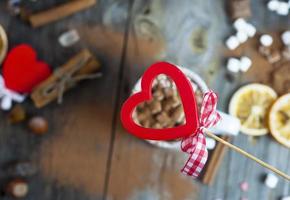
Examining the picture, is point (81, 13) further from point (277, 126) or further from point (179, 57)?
point (277, 126)

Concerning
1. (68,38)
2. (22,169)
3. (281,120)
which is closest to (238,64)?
(281,120)

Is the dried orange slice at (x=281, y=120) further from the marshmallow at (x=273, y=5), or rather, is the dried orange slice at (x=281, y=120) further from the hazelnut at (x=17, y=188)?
the hazelnut at (x=17, y=188)

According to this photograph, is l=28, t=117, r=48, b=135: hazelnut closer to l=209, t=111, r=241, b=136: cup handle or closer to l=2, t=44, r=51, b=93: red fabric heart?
l=2, t=44, r=51, b=93: red fabric heart

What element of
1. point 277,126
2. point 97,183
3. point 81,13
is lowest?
point 97,183

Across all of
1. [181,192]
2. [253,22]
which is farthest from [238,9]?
[181,192]

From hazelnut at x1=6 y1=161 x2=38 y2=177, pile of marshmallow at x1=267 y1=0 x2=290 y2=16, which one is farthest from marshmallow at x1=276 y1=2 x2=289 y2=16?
hazelnut at x1=6 y1=161 x2=38 y2=177

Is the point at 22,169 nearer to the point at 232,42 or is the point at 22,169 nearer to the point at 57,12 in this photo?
the point at 57,12
